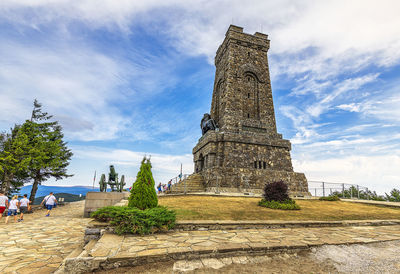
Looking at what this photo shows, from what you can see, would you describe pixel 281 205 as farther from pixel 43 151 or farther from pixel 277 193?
pixel 43 151

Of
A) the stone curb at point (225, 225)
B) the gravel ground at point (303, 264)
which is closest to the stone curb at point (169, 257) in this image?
the gravel ground at point (303, 264)

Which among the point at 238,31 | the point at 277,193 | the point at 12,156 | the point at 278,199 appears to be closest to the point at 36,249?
the point at 278,199

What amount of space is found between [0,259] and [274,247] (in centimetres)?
642

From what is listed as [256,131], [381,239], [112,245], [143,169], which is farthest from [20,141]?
[381,239]

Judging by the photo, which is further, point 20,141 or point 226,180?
point 20,141

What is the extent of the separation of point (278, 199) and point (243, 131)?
11.9 metres

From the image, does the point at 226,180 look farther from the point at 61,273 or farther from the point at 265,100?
the point at 61,273

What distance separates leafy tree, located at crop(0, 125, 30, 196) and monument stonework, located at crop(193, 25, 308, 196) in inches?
702

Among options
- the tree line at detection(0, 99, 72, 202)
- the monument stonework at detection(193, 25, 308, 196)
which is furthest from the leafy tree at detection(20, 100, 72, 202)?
the monument stonework at detection(193, 25, 308, 196)

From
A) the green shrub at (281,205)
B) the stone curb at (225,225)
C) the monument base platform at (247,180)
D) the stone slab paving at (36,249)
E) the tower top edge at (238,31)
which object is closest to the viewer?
the stone slab paving at (36,249)

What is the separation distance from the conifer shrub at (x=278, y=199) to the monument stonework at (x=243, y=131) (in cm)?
648

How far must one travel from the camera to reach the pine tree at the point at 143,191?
701 centimetres

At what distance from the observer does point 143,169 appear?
24.8ft

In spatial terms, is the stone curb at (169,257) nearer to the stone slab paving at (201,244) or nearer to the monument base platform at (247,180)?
the stone slab paving at (201,244)
